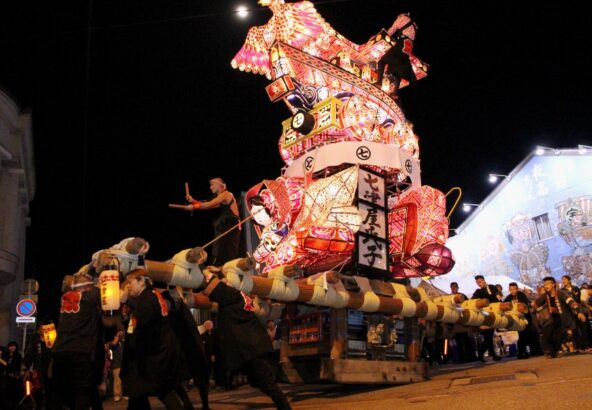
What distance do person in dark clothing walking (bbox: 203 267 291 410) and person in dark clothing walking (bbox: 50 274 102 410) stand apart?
142 cm

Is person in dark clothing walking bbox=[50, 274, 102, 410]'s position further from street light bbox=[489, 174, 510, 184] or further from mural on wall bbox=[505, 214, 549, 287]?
street light bbox=[489, 174, 510, 184]

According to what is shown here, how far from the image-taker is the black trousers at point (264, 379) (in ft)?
21.9

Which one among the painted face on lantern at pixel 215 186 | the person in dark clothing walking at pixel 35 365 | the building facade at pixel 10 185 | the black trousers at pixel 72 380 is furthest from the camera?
the building facade at pixel 10 185

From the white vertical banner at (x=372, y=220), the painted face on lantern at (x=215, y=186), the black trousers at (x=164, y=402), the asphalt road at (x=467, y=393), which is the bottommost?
the asphalt road at (x=467, y=393)

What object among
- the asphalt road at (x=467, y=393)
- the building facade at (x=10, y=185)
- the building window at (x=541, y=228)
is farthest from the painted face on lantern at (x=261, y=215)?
the building window at (x=541, y=228)

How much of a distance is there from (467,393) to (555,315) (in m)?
5.65

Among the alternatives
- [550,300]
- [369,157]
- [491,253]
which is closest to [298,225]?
[369,157]

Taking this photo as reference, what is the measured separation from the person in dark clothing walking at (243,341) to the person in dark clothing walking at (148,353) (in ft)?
2.06

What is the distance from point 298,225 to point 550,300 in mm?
5727

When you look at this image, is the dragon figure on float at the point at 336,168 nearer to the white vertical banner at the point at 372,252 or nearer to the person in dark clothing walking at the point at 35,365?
the white vertical banner at the point at 372,252

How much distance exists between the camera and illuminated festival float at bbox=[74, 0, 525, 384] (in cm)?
1041

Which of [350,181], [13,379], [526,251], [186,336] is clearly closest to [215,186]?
[350,181]

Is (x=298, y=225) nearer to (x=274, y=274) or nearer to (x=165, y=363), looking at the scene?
(x=274, y=274)

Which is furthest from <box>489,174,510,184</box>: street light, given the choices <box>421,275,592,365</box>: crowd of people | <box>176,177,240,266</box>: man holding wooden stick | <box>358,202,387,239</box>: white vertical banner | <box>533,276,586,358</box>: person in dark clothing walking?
<box>176,177,240,266</box>: man holding wooden stick
